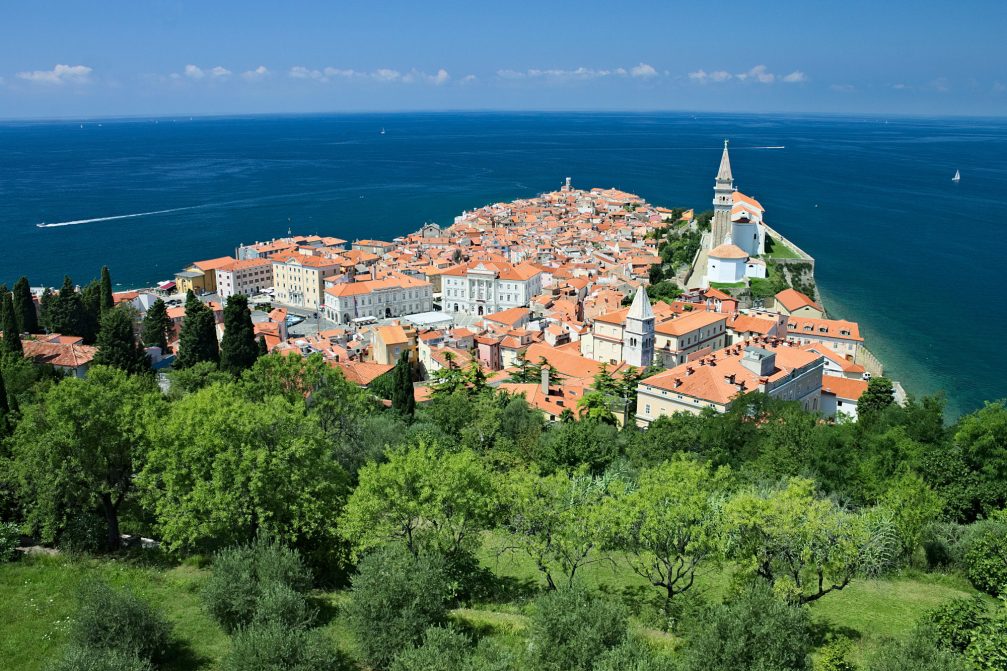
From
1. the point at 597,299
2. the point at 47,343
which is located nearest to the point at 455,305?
the point at 597,299

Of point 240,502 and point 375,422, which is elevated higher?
point 240,502

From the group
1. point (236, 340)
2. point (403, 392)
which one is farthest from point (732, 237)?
point (236, 340)

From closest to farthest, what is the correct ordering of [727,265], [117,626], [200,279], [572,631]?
[572,631] → [117,626] → [727,265] → [200,279]

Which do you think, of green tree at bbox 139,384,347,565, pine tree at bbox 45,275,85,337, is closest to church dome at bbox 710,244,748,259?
pine tree at bbox 45,275,85,337

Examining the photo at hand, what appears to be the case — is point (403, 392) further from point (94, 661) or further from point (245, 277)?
point (245, 277)

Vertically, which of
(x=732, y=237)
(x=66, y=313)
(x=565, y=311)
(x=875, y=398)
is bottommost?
Answer: (x=875, y=398)

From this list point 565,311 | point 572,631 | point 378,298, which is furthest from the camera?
point 378,298

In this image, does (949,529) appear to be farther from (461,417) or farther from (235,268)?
(235,268)

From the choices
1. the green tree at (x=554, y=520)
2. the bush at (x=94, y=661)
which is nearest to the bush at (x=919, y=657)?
the green tree at (x=554, y=520)
